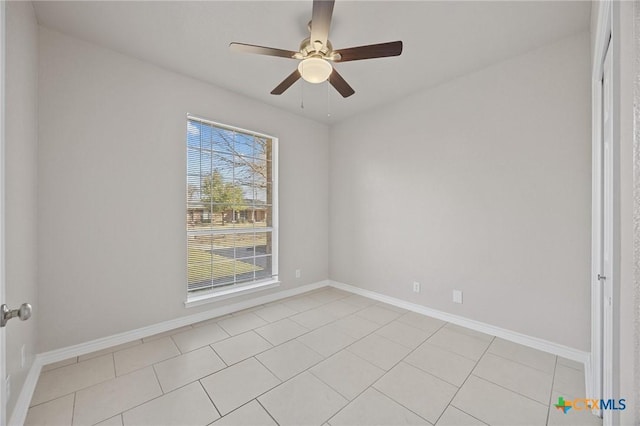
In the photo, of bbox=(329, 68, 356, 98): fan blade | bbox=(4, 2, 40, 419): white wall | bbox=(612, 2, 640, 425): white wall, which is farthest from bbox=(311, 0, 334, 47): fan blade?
bbox=(4, 2, 40, 419): white wall

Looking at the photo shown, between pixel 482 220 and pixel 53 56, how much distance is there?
4.17 m

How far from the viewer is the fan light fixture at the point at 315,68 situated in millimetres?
1863

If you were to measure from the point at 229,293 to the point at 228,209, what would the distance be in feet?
3.42

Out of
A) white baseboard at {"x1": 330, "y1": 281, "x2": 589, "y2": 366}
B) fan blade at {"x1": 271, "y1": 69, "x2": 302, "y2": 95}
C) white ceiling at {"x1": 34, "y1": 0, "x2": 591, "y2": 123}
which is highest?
white ceiling at {"x1": 34, "y1": 0, "x2": 591, "y2": 123}

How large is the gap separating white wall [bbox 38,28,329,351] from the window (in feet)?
0.52

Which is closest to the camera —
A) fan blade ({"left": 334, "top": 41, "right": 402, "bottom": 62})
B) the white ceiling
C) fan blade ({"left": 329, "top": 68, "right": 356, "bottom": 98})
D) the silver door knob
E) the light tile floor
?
the silver door knob

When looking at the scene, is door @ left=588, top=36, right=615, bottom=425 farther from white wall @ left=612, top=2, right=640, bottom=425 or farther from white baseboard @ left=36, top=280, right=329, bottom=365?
white baseboard @ left=36, top=280, right=329, bottom=365

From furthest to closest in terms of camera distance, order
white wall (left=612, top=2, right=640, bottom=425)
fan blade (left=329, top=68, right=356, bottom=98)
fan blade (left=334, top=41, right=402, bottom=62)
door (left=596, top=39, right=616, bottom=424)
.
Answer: fan blade (left=329, top=68, right=356, bottom=98) → fan blade (left=334, top=41, right=402, bottom=62) → door (left=596, top=39, right=616, bottom=424) → white wall (left=612, top=2, right=640, bottom=425)

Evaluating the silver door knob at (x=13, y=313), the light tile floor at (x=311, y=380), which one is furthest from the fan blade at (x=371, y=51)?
the light tile floor at (x=311, y=380)

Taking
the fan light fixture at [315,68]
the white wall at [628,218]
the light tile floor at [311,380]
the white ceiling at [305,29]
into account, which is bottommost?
the light tile floor at [311,380]

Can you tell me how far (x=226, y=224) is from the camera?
3336 millimetres

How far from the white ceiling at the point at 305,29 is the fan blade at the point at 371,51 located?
0.37 meters

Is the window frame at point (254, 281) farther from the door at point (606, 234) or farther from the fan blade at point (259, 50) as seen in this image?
the door at point (606, 234)

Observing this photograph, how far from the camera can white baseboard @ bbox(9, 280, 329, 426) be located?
5.39ft
